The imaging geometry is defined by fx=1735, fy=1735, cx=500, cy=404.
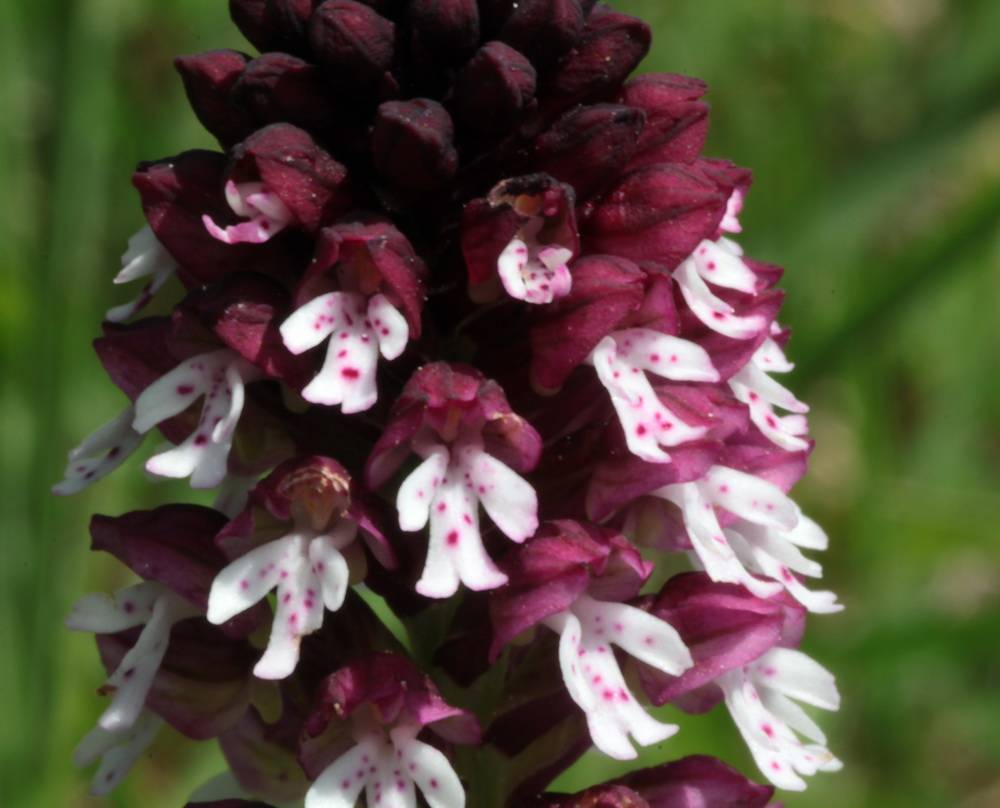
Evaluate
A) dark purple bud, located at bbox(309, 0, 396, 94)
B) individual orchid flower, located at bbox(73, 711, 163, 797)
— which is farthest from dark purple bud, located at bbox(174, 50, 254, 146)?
individual orchid flower, located at bbox(73, 711, 163, 797)

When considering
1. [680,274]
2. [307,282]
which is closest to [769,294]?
[680,274]

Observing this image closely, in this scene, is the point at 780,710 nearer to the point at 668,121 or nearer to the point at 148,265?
the point at 668,121

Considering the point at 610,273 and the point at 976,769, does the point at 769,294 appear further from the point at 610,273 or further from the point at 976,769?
the point at 976,769

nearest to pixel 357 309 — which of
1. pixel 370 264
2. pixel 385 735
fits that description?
pixel 370 264

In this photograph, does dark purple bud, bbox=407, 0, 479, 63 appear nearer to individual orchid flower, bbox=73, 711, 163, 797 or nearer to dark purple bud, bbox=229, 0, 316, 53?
dark purple bud, bbox=229, 0, 316, 53

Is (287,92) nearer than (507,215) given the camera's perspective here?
No

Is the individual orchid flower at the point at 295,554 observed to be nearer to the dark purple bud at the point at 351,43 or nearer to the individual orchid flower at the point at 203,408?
the individual orchid flower at the point at 203,408
